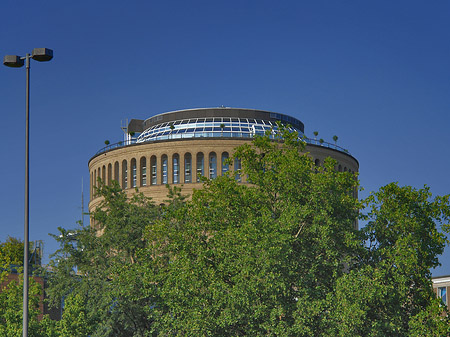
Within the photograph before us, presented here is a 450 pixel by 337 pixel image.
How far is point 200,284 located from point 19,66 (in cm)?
1715

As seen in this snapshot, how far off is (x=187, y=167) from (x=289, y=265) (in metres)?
49.1

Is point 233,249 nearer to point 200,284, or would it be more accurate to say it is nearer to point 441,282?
point 200,284

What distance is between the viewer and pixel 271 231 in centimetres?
3972

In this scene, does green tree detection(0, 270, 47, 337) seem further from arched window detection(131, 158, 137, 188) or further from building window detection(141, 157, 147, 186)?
arched window detection(131, 158, 137, 188)

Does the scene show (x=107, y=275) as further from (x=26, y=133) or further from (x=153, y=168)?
(x=153, y=168)

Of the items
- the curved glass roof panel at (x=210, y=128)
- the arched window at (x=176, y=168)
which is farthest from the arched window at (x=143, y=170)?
the arched window at (x=176, y=168)

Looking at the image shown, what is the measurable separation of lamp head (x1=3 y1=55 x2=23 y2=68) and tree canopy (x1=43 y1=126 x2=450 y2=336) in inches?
627

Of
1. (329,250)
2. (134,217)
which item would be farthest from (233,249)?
(134,217)

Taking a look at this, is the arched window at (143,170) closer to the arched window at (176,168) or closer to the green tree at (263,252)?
the arched window at (176,168)

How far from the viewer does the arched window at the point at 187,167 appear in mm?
87812

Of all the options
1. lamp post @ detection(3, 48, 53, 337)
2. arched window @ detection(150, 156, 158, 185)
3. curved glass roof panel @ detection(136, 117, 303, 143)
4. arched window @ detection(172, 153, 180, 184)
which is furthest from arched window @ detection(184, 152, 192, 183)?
lamp post @ detection(3, 48, 53, 337)

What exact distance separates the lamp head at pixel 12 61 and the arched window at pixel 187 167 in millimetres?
59551

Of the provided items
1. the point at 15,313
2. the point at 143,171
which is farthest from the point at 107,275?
the point at 143,171

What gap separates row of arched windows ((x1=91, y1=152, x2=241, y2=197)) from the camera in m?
87.4
